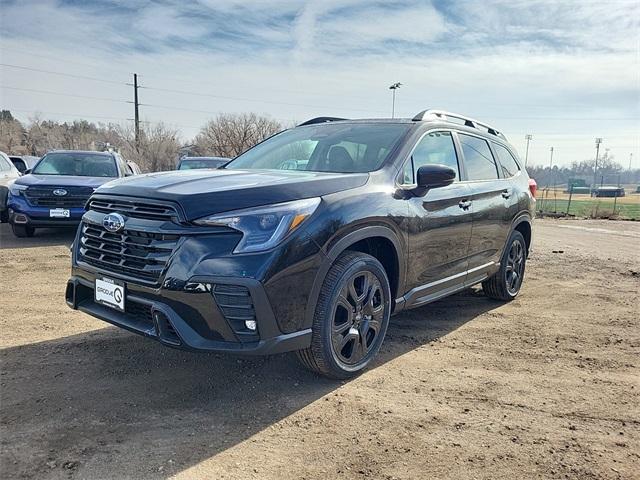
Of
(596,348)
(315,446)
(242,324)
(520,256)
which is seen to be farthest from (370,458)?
(520,256)

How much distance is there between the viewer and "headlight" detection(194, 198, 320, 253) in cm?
276

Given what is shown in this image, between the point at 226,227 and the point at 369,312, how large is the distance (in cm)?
124

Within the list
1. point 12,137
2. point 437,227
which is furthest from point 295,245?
point 12,137

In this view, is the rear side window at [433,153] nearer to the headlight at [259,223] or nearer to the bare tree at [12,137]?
the headlight at [259,223]

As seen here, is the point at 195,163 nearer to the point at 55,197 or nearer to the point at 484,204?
the point at 55,197

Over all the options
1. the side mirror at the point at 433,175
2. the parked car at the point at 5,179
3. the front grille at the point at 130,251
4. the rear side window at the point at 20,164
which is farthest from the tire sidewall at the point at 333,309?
the rear side window at the point at 20,164

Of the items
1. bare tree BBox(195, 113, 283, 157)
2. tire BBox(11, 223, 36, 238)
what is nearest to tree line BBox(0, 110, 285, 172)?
bare tree BBox(195, 113, 283, 157)

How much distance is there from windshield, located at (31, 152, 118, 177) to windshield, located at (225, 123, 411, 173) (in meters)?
5.82

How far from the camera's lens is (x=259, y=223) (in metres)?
2.80

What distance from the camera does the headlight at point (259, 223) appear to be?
2.76 meters

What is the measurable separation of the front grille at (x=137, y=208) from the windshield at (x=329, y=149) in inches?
55.5

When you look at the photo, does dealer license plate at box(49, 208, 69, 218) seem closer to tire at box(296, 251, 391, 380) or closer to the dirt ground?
the dirt ground

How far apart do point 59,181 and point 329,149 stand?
6.19 m

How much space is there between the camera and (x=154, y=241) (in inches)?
113
